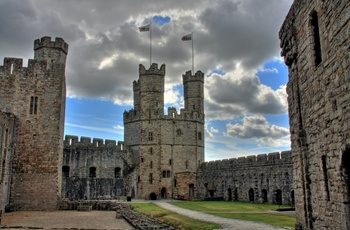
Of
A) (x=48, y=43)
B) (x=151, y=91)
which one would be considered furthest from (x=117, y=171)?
(x=48, y=43)

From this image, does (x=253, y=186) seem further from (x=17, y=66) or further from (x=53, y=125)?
(x=17, y=66)

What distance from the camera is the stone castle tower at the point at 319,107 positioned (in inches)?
261

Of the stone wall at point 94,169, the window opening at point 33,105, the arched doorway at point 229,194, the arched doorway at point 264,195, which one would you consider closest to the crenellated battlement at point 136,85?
the stone wall at point 94,169

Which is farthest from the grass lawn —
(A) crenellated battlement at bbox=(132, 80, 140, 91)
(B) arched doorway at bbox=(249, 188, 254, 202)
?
(A) crenellated battlement at bbox=(132, 80, 140, 91)

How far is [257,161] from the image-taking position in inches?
1171

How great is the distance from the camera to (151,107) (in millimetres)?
42250

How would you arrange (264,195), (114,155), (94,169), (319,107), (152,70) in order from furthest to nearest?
(152,70) < (114,155) < (94,169) < (264,195) < (319,107)

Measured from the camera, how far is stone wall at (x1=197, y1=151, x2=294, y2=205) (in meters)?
26.4

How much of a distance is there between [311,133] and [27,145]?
20572 mm

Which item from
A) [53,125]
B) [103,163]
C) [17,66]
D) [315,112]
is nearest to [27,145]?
[53,125]

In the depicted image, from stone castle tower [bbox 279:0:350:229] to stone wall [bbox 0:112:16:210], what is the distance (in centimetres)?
1704

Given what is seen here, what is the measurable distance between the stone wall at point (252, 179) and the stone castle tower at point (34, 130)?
585 inches

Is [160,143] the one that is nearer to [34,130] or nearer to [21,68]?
[34,130]

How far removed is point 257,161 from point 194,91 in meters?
18.0
